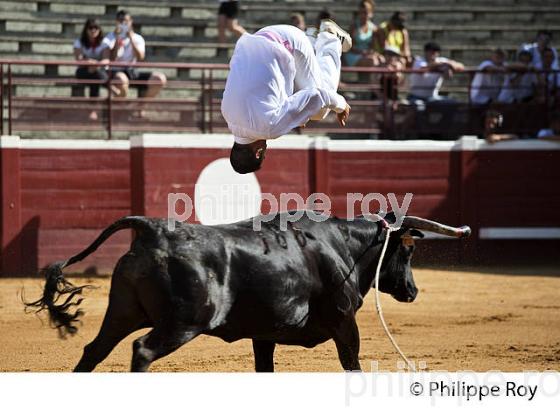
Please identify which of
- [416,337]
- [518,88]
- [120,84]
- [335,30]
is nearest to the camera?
[335,30]

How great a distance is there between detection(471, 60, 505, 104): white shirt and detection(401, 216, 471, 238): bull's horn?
21.6 feet

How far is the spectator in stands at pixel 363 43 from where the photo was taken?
12.2 metres

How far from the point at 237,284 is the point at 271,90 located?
964 millimetres

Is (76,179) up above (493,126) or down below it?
below

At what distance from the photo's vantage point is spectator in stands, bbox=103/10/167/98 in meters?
11.4

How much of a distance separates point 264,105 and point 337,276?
85 cm

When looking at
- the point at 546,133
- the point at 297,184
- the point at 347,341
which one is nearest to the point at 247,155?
the point at 347,341

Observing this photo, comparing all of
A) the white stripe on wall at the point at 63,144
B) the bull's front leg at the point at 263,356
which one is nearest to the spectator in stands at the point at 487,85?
the white stripe on wall at the point at 63,144

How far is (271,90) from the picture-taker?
5367mm

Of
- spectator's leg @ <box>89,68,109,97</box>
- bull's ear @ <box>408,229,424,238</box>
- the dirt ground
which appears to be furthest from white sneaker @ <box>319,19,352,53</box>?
spectator's leg @ <box>89,68,109,97</box>

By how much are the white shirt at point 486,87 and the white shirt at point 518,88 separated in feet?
0.21

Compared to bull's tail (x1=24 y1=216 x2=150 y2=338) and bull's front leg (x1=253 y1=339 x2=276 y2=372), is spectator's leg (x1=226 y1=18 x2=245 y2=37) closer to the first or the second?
bull's front leg (x1=253 y1=339 x2=276 y2=372)

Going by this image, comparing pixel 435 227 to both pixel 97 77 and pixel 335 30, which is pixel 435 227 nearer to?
pixel 335 30

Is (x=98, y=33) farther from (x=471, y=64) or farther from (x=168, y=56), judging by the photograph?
(x=471, y=64)
